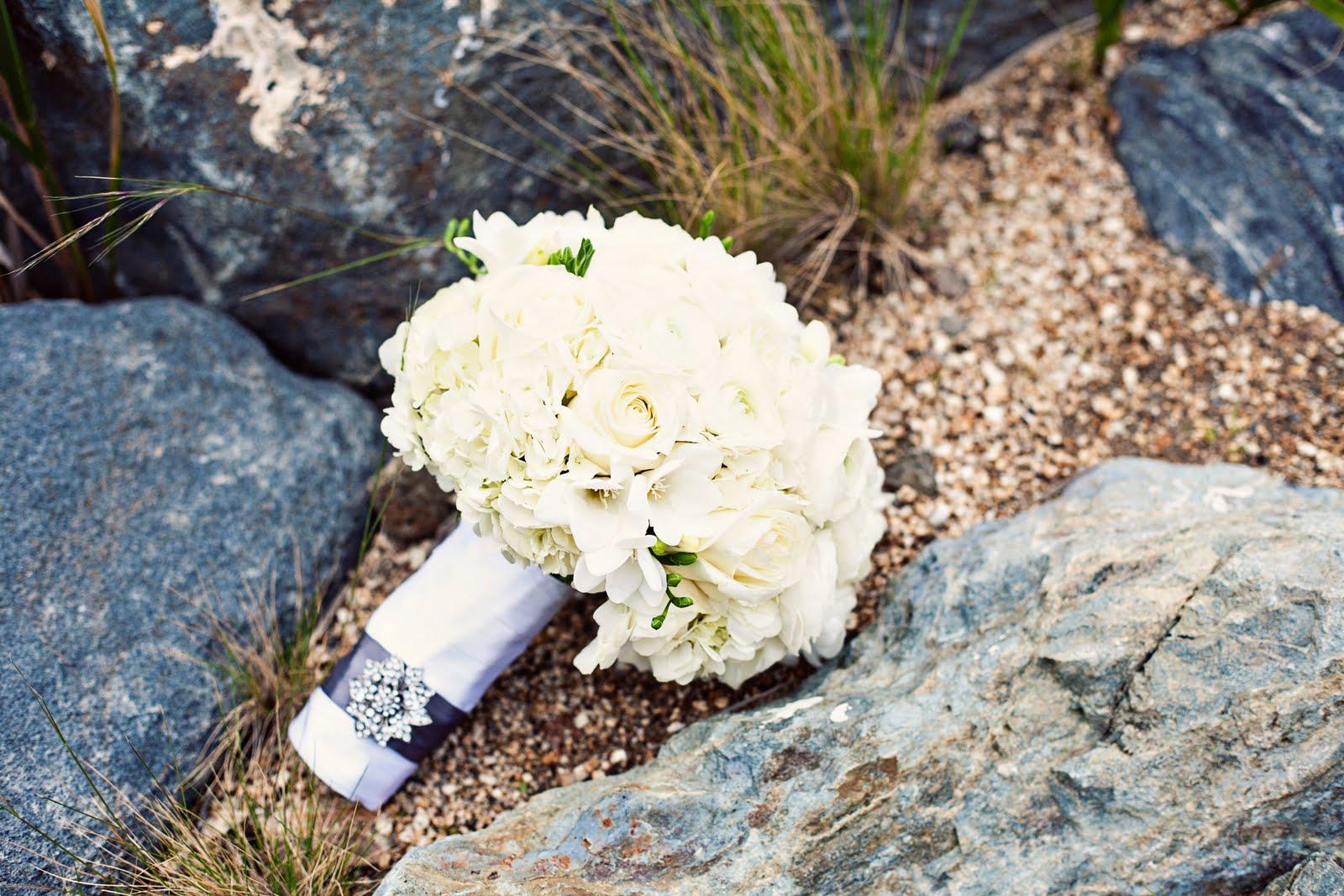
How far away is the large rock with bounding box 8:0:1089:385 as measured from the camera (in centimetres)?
216

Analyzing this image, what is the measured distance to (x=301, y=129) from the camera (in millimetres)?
2213

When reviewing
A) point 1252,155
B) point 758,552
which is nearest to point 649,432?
point 758,552

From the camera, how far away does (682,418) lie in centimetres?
146

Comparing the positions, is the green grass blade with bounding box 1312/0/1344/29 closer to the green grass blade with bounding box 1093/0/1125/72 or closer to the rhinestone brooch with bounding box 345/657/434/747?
the green grass blade with bounding box 1093/0/1125/72

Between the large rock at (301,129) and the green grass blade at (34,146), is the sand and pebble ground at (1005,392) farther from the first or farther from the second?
the green grass blade at (34,146)

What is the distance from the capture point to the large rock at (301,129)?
2158 mm

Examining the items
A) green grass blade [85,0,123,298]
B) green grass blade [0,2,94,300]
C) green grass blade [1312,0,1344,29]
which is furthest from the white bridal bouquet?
green grass blade [1312,0,1344,29]

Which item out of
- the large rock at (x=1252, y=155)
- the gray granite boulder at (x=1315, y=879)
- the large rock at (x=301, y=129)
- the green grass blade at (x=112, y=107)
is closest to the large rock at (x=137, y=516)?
the large rock at (x=301, y=129)

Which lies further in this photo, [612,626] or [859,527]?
[859,527]

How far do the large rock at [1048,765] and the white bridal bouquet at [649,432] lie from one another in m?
0.22

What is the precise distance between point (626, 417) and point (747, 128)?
1287 millimetres

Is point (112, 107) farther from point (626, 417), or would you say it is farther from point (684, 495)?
point (684, 495)

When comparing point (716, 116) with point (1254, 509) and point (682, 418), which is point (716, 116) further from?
point (1254, 509)

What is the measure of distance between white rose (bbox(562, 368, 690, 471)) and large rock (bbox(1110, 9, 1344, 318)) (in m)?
1.75
